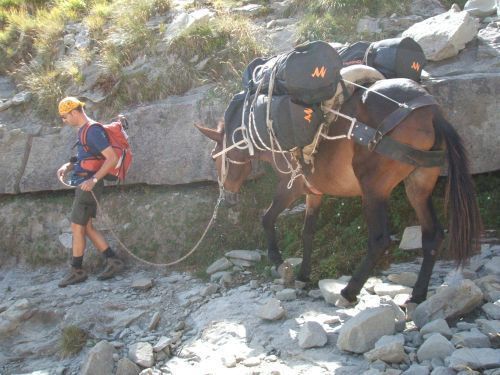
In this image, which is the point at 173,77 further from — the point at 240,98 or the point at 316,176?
the point at 316,176

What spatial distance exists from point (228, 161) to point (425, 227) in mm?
2237

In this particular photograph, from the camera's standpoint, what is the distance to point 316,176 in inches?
208

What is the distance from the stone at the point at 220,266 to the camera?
21.6 ft

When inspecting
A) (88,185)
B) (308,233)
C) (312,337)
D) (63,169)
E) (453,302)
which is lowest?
(312,337)

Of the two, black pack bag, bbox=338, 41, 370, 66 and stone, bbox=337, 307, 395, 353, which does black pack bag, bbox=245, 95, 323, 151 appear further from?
stone, bbox=337, 307, 395, 353

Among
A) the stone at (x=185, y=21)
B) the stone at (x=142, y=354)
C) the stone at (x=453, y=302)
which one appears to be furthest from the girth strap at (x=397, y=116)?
the stone at (x=185, y=21)

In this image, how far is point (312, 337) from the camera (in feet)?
14.6

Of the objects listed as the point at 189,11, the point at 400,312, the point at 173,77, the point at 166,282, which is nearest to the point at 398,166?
the point at 400,312

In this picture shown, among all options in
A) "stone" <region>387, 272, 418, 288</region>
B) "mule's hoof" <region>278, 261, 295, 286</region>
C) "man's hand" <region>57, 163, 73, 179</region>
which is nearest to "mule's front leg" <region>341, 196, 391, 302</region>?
"stone" <region>387, 272, 418, 288</region>

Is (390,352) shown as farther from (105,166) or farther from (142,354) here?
(105,166)

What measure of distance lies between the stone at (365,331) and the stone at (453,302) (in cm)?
36

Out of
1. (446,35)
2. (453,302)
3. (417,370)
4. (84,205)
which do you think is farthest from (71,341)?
(446,35)

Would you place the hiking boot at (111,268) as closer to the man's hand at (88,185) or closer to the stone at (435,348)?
the man's hand at (88,185)

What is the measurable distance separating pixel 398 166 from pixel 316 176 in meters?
0.90
